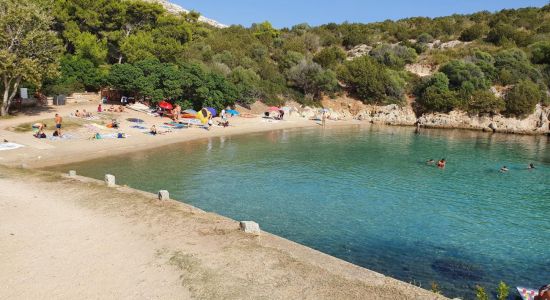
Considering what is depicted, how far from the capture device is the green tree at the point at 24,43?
31.9 meters

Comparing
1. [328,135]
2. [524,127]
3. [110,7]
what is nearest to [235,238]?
[328,135]

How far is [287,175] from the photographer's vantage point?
27125mm

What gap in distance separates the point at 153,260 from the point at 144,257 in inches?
14.6

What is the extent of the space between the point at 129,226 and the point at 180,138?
24.7m

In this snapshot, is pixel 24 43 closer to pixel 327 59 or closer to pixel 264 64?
pixel 264 64

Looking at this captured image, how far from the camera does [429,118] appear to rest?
205 ft

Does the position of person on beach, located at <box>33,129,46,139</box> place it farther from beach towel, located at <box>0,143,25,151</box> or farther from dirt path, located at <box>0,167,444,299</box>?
dirt path, located at <box>0,167,444,299</box>

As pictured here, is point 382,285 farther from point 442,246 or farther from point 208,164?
point 208,164

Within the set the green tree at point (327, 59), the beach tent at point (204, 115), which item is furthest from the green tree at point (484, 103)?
the beach tent at point (204, 115)

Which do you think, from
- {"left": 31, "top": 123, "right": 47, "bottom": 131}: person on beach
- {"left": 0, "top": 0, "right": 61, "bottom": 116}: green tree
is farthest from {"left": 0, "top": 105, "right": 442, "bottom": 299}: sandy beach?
{"left": 0, "top": 0, "right": 61, "bottom": 116}: green tree

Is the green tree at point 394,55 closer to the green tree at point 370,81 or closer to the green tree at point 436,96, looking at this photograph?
the green tree at point 370,81

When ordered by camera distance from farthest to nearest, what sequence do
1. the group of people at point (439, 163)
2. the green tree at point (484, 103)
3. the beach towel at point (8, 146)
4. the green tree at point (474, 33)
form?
1. the green tree at point (474, 33)
2. the green tree at point (484, 103)
3. the group of people at point (439, 163)
4. the beach towel at point (8, 146)

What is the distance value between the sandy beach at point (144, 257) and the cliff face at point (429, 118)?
157 feet

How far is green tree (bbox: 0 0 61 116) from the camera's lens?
31906 millimetres
